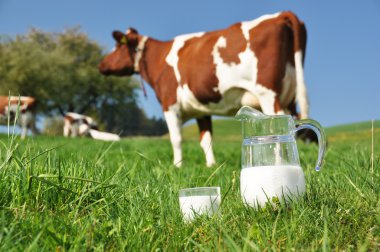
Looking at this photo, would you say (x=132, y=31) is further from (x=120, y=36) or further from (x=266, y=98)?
(x=266, y=98)

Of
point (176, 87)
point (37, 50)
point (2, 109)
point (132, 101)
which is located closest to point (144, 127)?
point (132, 101)

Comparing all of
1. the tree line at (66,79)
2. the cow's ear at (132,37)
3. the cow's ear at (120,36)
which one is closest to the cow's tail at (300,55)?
the cow's ear at (132,37)

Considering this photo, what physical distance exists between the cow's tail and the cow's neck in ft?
7.62

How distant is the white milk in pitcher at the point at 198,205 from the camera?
2.24 m

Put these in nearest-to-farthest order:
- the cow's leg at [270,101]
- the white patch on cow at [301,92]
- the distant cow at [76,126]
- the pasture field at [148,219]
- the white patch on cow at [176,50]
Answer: the pasture field at [148,219] < the white patch on cow at [301,92] < the cow's leg at [270,101] < the white patch on cow at [176,50] < the distant cow at [76,126]

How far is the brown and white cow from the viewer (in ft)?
18.0

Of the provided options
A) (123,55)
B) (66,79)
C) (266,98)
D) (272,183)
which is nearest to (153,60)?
(123,55)

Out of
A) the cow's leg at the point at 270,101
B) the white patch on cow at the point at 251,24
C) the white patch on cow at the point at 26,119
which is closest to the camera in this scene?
the cow's leg at the point at 270,101

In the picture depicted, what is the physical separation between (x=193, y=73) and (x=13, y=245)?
4.94 meters

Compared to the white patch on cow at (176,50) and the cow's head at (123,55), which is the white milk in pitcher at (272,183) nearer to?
the white patch on cow at (176,50)

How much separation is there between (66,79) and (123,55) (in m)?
28.9

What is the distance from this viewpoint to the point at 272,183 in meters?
2.22

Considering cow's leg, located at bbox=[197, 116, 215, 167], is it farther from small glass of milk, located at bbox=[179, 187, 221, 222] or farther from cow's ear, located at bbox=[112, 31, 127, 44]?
small glass of milk, located at bbox=[179, 187, 221, 222]

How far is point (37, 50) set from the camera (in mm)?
34625
